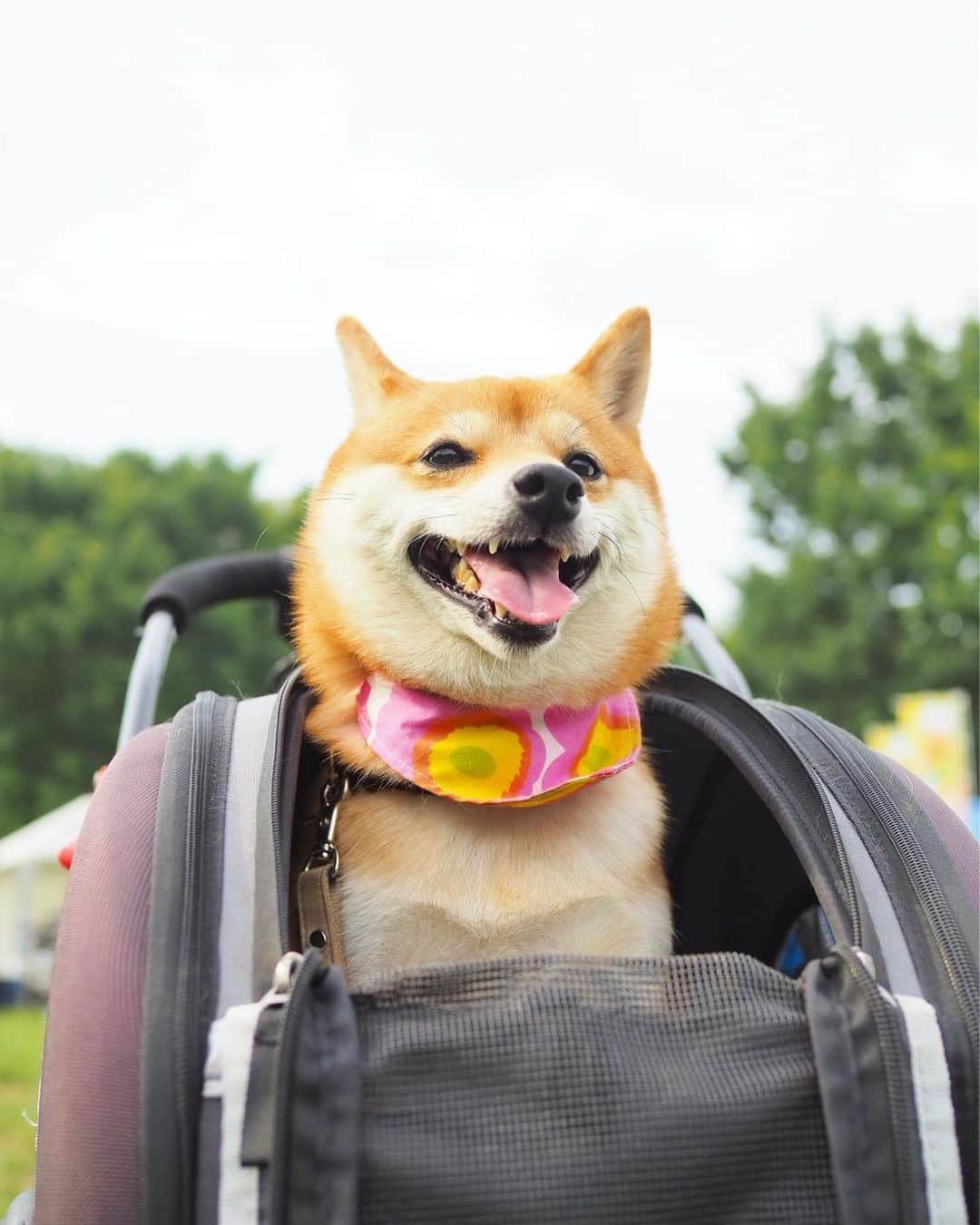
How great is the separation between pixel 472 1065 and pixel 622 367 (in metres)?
1.77

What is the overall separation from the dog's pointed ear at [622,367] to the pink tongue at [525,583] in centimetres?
66

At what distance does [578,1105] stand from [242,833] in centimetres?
54

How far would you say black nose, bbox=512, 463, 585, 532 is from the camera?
203 cm

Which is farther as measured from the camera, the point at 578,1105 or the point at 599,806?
the point at 599,806

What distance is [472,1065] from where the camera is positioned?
4.29ft

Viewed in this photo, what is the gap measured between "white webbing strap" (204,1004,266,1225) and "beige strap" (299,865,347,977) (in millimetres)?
575

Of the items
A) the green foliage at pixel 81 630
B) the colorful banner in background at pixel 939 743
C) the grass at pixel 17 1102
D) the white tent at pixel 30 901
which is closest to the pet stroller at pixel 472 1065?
the grass at pixel 17 1102

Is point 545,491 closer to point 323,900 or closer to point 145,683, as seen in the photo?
point 323,900

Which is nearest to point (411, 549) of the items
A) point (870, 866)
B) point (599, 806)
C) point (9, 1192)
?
point (599, 806)

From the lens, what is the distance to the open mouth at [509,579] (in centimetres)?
203

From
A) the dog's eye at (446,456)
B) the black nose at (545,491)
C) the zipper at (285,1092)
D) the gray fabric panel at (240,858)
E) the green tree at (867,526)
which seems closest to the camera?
the zipper at (285,1092)

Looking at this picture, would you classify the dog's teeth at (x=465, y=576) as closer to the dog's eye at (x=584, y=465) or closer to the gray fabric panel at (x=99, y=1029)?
the dog's eye at (x=584, y=465)

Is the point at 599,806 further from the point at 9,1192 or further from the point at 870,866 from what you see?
the point at 9,1192

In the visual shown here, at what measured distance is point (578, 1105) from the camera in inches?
51.0
